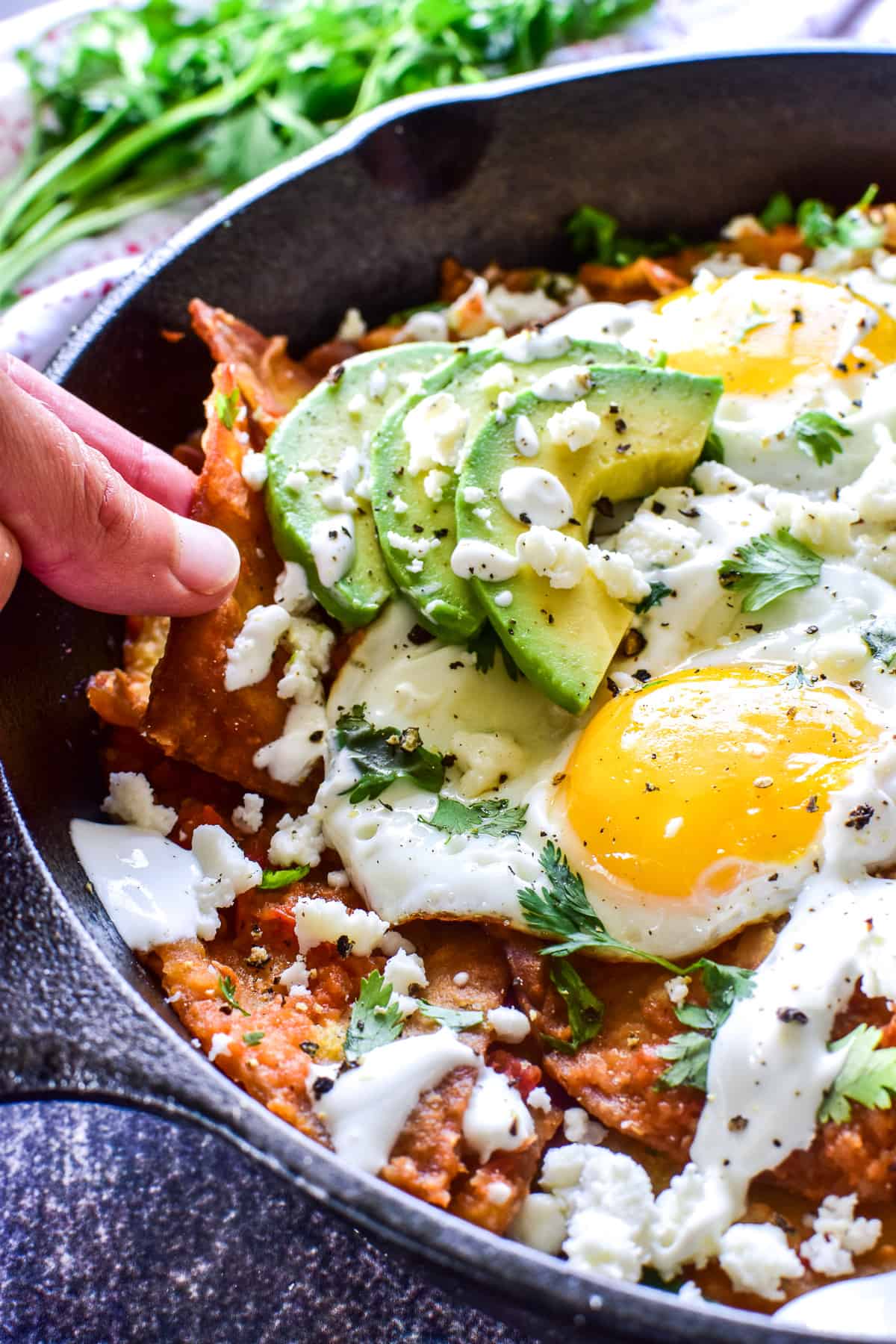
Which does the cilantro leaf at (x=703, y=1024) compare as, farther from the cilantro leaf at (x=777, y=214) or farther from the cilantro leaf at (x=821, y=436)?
the cilantro leaf at (x=777, y=214)

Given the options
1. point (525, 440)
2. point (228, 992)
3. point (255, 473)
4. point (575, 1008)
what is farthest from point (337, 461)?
point (575, 1008)

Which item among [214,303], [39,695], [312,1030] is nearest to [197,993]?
[312,1030]

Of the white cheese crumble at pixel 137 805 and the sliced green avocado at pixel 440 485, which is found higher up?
the sliced green avocado at pixel 440 485

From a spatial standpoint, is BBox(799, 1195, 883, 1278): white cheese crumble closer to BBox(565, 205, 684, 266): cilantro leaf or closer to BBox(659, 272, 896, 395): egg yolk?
BBox(659, 272, 896, 395): egg yolk

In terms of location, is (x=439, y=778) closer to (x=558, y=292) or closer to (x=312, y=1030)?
(x=312, y=1030)

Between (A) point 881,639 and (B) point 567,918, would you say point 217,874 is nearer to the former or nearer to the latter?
(B) point 567,918

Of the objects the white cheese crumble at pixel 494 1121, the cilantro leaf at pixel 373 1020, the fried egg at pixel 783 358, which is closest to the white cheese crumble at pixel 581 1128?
the white cheese crumble at pixel 494 1121
